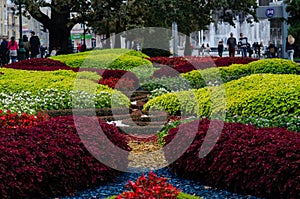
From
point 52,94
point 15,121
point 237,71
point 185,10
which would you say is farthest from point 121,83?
point 185,10

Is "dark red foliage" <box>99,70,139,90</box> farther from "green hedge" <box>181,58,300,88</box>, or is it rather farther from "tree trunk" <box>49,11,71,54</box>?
"tree trunk" <box>49,11,71,54</box>

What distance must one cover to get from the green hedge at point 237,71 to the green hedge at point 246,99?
5.17 meters

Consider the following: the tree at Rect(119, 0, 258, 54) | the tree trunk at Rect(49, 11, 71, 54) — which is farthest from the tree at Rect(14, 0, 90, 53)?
the tree at Rect(119, 0, 258, 54)

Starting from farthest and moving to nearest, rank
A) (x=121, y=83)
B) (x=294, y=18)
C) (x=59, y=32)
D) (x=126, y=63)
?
(x=294, y=18), (x=59, y=32), (x=126, y=63), (x=121, y=83)

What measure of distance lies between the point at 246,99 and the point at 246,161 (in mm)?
3225

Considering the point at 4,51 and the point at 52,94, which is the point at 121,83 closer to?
the point at 52,94

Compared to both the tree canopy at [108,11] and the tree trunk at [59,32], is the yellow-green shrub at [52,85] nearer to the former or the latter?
the tree canopy at [108,11]

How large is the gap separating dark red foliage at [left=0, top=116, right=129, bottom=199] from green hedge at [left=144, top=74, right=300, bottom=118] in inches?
99.2

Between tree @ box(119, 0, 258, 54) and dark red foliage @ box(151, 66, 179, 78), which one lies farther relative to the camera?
tree @ box(119, 0, 258, 54)

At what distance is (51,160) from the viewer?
7.22 meters

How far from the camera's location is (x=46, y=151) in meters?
7.35

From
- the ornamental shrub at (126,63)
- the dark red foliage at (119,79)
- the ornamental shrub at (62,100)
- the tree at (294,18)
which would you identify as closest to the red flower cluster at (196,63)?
the ornamental shrub at (126,63)

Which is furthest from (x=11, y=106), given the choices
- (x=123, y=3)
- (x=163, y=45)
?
(x=163, y=45)

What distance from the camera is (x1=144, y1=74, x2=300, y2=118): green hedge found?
975 centimetres
